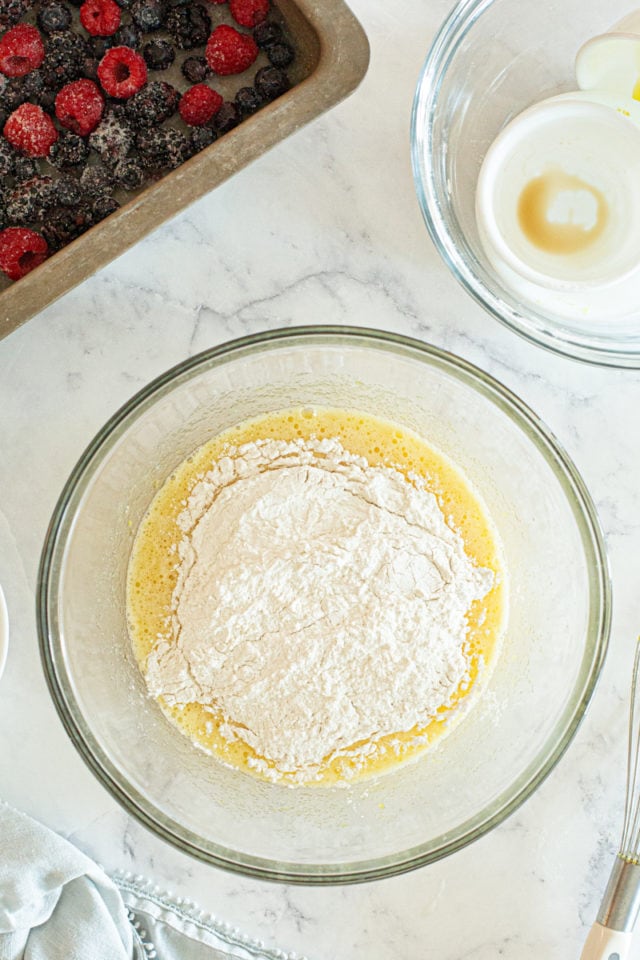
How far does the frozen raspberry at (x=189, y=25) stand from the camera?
55.1 inches

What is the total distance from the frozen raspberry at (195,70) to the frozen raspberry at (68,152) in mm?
193

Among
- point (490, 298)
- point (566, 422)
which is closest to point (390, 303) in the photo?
point (490, 298)

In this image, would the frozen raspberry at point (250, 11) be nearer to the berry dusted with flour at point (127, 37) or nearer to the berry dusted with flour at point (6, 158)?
the berry dusted with flour at point (127, 37)

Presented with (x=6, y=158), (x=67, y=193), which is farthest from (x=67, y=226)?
(x=6, y=158)

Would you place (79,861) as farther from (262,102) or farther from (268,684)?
(262,102)

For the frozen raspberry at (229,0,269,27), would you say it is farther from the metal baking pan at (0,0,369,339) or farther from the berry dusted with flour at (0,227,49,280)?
the berry dusted with flour at (0,227,49,280)

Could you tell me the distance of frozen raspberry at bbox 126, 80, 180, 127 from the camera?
138 centimetres

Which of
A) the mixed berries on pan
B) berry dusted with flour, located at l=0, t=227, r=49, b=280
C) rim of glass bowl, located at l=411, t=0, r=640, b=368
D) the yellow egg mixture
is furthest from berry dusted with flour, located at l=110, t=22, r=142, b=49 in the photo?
the yellow egg mixture

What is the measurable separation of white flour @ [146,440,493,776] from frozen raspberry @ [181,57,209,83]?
25.3 inches

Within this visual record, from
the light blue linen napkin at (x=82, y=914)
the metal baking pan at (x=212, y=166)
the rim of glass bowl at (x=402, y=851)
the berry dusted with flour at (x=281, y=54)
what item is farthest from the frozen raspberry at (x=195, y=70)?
the light blue linen napkin at (x=82, y=914)

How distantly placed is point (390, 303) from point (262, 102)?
0.36 metres

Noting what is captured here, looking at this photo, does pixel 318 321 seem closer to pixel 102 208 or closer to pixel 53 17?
pixel 102 208

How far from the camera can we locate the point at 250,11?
1.38 metres

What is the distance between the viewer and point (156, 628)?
1.32 meters
